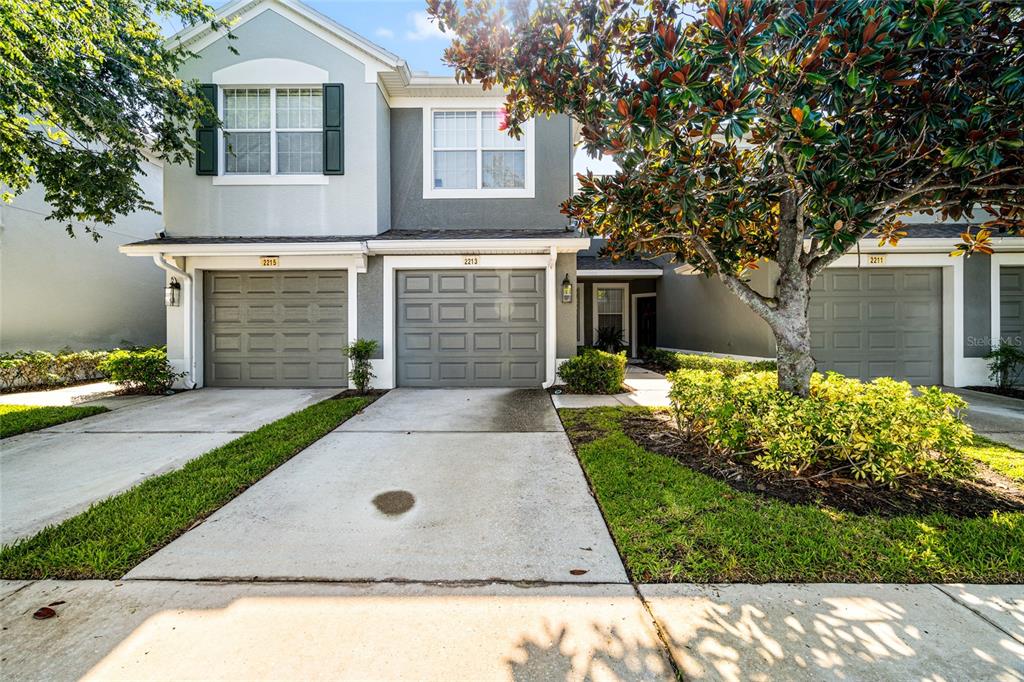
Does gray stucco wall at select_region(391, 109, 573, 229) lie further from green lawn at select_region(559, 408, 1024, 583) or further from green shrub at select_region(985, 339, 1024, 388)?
green shrub at select_region(985, 339, 1024, 388)

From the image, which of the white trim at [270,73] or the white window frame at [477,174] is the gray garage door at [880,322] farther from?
the white trim at [270,73]

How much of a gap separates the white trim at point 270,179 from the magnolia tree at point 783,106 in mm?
4990

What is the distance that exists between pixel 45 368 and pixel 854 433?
13.8m

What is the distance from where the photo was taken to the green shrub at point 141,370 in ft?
26.4

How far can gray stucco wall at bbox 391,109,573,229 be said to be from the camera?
9.02 m

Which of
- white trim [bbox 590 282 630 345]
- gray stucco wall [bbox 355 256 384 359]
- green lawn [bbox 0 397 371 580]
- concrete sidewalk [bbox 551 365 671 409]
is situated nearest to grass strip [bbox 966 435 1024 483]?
concrete sidewalk [bbox 551 365 671 409]

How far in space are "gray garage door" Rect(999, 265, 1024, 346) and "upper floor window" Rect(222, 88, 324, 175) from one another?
559 inches

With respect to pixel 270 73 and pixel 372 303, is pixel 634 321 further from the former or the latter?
pixel 270 73

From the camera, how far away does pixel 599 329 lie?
1569cm

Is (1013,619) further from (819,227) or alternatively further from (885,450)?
(819,227)

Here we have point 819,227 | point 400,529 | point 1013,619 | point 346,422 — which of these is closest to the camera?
point 1013,619

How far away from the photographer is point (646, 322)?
1570 centimetres

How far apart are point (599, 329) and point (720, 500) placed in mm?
12448

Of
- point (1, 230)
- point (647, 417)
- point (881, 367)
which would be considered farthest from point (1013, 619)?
point (1, 230)
